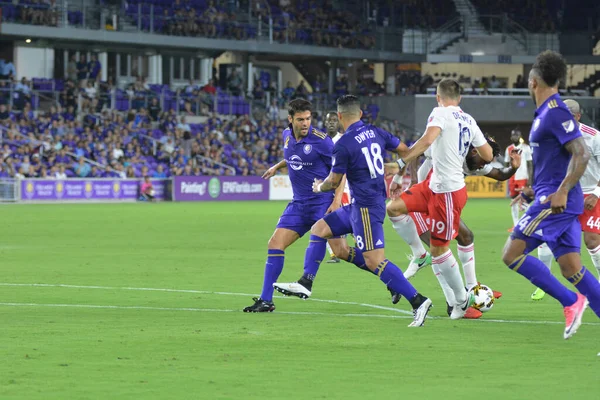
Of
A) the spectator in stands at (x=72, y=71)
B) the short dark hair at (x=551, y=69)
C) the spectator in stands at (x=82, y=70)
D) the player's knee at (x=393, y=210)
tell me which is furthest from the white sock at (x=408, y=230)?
the spectator in stands at (x=72, y=71)

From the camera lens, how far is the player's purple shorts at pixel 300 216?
38.6ft

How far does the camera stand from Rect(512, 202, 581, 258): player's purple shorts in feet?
28.5

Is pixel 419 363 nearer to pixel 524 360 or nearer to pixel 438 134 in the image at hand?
pixel 524 360

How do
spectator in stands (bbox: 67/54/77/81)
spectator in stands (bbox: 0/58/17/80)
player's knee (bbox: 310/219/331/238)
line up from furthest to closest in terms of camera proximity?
spectator in stands (bbox: 67/54/77/81), spectator in stands (bbox: 0/58/17/80), player's knee (bbox: 310/219/331/238)

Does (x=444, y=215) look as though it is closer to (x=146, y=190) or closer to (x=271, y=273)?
(x=271, y=273)

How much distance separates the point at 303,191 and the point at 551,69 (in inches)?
152

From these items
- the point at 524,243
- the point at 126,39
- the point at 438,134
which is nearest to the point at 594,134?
the point at 438,134

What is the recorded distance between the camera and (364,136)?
1012cm

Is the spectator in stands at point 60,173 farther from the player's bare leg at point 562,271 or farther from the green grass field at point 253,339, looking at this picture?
the player's bare leg at point 562,271

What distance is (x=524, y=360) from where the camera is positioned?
26.9 feet

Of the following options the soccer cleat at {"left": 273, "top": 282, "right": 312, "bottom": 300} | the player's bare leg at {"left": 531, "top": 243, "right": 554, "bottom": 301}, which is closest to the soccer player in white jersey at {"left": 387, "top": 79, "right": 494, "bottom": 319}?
the soccer cleat at {"left": 273, "top": 282, "right": 312, "bottom": 300}

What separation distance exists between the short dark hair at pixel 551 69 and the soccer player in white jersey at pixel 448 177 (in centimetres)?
181

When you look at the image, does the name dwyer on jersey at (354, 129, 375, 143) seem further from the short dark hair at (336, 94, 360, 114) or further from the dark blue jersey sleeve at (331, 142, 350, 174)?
the short dark hair at (336, 94, 360, 114)

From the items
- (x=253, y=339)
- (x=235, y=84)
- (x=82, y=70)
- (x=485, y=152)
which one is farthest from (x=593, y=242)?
(x=235, y=84)
